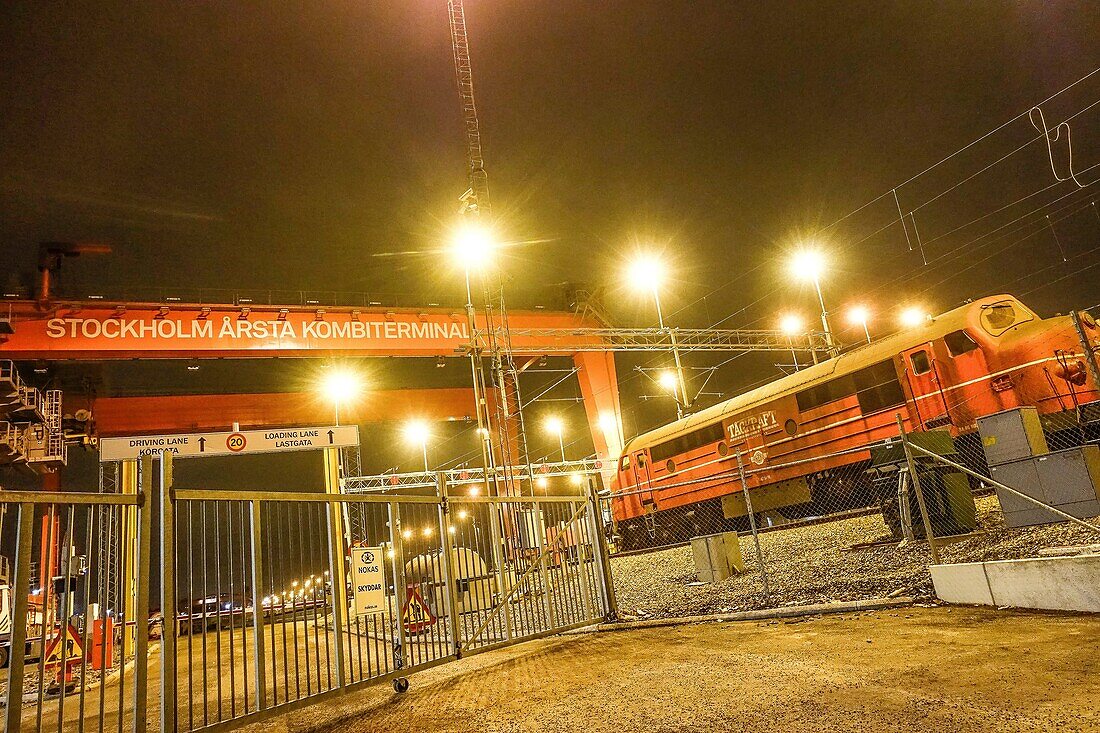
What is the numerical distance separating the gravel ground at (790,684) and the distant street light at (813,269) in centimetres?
1636

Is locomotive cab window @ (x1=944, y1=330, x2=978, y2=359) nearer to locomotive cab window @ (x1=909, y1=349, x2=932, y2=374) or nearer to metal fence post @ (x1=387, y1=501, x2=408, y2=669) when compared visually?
locomotive cab window @ (x1=909, y1=349, x2=932, y2=374)

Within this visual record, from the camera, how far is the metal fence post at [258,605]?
4355 mm

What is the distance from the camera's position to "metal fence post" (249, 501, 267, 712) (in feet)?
14.3

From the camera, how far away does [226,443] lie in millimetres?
11617

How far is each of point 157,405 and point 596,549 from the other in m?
20.5

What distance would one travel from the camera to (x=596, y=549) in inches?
319

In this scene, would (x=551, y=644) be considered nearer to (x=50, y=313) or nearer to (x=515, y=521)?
(x=515, y=521)

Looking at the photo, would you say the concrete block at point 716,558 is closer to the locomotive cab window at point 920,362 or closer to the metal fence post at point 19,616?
the locomotive cab window at point 920,362

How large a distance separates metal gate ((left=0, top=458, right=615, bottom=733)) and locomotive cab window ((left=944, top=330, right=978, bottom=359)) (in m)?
8.34

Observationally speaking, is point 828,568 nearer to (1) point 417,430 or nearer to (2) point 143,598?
(2) point 143,598

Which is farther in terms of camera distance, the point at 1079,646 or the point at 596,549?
the point at 596,549

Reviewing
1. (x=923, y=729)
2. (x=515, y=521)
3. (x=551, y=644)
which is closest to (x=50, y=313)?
(x=515, y=521)

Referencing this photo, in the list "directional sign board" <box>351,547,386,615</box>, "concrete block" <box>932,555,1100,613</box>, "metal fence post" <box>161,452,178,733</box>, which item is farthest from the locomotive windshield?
"metal fence post" <box>161,452,178,733</box>

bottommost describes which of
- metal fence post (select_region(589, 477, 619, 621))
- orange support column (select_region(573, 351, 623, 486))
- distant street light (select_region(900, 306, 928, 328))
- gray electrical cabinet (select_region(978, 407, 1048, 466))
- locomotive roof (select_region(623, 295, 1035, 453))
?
metal fence post (select_region(589, 477, 619, 621))
